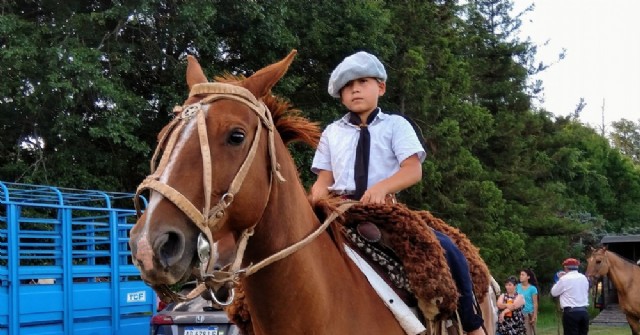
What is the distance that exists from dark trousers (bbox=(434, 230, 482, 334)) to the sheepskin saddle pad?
17 cm

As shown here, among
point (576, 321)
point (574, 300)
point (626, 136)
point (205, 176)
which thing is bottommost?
point (576, 321)

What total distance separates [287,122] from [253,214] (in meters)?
0.67

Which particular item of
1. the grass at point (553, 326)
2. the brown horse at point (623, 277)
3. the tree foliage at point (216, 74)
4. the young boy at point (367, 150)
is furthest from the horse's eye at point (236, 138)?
the grass at point (553, 326)

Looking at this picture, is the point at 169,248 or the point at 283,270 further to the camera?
the point at 283,270

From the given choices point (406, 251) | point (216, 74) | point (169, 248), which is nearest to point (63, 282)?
point (406, 251)

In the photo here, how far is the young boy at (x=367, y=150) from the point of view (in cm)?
398

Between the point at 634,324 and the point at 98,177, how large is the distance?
532 inches

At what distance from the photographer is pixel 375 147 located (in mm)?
4086

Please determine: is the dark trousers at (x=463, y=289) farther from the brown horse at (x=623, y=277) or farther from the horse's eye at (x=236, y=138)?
the brown horse at (x=623, y=277)

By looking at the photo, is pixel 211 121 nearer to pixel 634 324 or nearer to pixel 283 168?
pixel 283 168

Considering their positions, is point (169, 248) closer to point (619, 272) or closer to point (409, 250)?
point (409, 250)

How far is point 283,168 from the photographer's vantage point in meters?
3.17

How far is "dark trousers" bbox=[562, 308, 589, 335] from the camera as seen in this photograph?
1445 cm

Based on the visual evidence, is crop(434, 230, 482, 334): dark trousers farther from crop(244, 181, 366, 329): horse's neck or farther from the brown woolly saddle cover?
crop(244, 181, 366, 329): horse's neck
